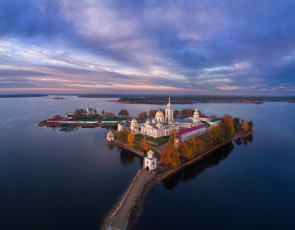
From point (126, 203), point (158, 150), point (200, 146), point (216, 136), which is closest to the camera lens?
point (126, 203)

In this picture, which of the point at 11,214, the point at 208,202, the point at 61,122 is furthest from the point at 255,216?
the point at 61,122

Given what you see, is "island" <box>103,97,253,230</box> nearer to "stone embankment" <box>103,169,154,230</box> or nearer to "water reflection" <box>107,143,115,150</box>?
"stone embankment" <box>103,169,154,230</box>

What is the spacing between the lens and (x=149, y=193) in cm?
1658

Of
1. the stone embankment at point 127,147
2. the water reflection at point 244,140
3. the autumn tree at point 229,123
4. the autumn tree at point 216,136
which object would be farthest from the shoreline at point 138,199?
the autumn tree at point 229,123

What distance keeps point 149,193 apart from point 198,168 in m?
8.72

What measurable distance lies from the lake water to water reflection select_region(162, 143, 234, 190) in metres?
0.11

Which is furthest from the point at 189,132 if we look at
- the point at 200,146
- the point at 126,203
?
the point at 126,203

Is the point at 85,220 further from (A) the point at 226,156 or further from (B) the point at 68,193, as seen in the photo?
(A) the point at 226,156

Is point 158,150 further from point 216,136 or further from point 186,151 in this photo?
point 216,136

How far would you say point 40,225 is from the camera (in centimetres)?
1279

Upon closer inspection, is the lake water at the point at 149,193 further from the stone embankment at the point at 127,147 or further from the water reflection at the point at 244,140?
the water reflection at the point at 244,140

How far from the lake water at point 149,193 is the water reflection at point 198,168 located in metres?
0.11

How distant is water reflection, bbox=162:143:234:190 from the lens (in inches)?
738

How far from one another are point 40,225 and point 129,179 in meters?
8.85
